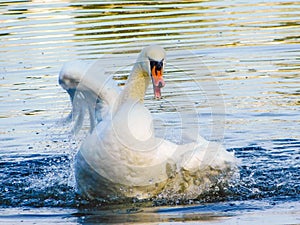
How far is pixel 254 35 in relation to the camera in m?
17.8

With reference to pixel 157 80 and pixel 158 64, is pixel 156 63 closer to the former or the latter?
pixel 158 64

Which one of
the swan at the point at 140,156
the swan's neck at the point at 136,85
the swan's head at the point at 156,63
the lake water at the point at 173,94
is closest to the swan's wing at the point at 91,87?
the swan at the point at 140,156

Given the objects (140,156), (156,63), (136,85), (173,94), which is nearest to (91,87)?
(136,85)

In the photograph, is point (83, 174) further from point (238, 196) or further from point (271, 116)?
point (271, 116)

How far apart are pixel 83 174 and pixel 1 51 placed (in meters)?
9.17

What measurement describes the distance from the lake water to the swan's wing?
1.51 feet

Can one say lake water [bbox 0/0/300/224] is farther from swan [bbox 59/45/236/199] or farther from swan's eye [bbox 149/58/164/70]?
swan's eye [bbox 149/58/164/70]

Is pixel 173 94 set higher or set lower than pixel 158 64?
lower

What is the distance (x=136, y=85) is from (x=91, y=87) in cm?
57

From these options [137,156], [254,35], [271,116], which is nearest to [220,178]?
[137,156]

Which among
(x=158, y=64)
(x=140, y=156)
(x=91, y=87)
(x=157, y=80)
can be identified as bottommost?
(x=140, y=156)

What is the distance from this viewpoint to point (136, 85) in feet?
30.3

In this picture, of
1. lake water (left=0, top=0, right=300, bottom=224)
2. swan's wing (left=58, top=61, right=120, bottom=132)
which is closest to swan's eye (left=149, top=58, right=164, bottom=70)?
swan's wing (left=58, top=61, right=120, bottom=132)

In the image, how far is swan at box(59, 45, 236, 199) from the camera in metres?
8.74
